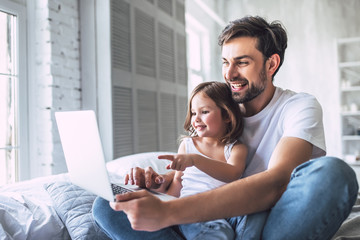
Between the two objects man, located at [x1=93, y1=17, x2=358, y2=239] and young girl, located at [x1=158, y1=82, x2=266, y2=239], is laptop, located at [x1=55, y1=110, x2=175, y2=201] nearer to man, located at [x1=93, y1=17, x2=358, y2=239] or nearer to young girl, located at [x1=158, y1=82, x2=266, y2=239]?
man, located at [x1=93, y1=17, x2=358, y2=239]

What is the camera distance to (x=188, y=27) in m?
5.50

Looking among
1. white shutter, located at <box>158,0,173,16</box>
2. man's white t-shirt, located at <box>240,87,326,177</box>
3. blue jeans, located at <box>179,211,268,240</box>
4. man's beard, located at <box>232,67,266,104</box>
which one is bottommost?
blue jeans, located at <box>179,211,268,240</box>

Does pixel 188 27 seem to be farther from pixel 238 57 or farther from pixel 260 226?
pixel 260 226

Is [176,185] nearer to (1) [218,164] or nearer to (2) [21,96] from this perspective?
(1) [218,164]

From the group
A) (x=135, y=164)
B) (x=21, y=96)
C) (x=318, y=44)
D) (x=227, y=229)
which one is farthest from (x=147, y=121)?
(x=318, y=44)

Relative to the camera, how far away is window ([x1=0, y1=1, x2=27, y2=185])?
7.08 feet

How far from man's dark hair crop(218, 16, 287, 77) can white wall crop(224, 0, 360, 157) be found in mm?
4483

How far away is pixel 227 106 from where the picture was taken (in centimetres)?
137

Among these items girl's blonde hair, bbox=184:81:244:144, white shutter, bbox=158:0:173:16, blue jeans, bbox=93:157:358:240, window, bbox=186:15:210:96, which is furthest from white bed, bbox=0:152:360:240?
window, bbox=186:15:210:96

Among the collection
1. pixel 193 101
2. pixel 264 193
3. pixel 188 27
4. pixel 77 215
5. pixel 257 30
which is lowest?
pixel 77 215

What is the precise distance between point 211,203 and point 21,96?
1.80 meters

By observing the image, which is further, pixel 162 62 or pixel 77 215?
pixel 162 62

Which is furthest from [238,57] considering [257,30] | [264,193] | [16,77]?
[16,77]

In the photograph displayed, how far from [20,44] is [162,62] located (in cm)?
132
